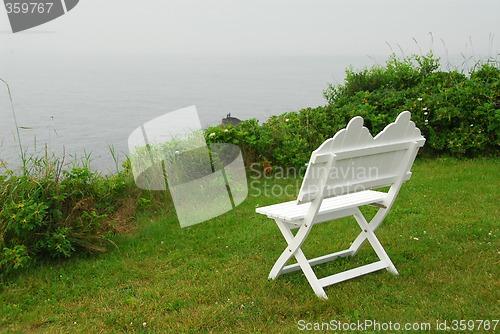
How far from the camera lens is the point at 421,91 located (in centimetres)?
912

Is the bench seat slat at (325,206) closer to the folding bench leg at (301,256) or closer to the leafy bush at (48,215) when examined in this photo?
the folding bench leg at (301,256)

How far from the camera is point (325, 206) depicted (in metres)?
4.21

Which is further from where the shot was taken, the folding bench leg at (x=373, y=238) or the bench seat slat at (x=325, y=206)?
the folding bench leg at (x=373, y=238)

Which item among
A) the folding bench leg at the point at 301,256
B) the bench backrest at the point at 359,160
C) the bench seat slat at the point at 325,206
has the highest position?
the bench backrest at the point at 359,160

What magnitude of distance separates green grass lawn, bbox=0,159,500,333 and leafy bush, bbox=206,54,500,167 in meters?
1.84

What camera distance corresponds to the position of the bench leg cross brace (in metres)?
3.98

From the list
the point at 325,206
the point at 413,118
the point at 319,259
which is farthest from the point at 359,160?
the point at 413,118

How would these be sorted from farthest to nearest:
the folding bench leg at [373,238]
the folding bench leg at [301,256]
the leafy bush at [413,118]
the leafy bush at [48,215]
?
the leafy bush at [413,118] < the leafy bush at [48,215] < the folding bench leg at [373,238] < the folding bench leg at [301,256]

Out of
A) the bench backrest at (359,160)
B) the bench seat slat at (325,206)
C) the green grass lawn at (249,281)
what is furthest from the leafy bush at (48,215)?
the bench backrest at (359,160)

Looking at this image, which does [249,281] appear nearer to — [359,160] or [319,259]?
[319,259]

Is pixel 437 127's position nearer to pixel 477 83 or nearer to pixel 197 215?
pixel 477 83

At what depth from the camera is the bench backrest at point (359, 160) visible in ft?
12.1

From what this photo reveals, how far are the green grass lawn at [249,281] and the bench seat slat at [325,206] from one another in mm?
563

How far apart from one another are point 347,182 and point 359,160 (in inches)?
6.9
